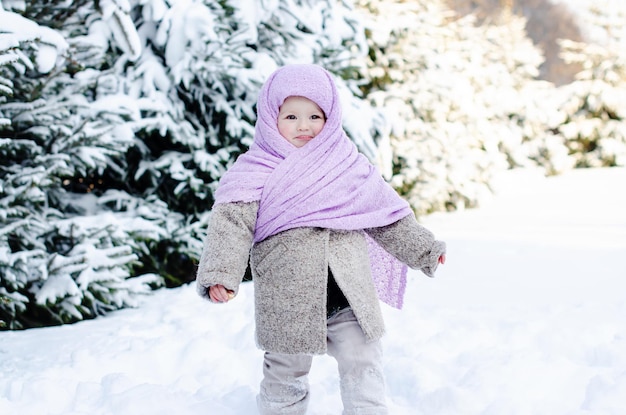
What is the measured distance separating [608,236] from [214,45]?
403cm

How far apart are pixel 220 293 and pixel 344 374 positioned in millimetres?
532

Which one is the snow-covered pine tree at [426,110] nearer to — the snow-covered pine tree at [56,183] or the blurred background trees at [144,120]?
the blurred background trees at [144,120]

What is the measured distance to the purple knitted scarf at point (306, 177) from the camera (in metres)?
2.28

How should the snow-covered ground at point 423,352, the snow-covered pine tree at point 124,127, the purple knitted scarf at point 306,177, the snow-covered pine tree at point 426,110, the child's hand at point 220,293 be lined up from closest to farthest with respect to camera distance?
1. the child's hand at point 220,293
2. the purple knitted scarf at point 306,177
3. the snow-covered ground at point 423,352
4. the snow-covered pine tree at point 124,127
5. the snow-covered pine tree at point 426,110

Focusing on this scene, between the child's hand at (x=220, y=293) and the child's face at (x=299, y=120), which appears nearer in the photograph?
the child's hand at (x=220, y=293)

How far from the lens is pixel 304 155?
7.57 ft

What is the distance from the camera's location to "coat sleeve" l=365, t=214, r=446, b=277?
2348mm

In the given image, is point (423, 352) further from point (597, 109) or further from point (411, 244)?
point (597, 109)

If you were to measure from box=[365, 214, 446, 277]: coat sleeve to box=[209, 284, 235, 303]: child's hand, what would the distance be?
0.62 m

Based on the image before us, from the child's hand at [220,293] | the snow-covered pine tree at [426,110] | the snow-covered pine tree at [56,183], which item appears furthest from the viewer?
the snow-covered pine tree at [426,110]

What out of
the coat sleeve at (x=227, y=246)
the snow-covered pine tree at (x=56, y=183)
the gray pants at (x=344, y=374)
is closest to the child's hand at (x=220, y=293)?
the coat sleeve at (x=227, y=246)

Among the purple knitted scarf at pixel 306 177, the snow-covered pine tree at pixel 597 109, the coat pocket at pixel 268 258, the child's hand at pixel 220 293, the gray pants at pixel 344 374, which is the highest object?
the purple knitted scarf at pixel 306 177

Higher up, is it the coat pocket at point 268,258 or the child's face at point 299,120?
the child's face at point 299,120

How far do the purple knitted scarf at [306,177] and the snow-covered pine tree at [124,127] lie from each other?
1725 mm
